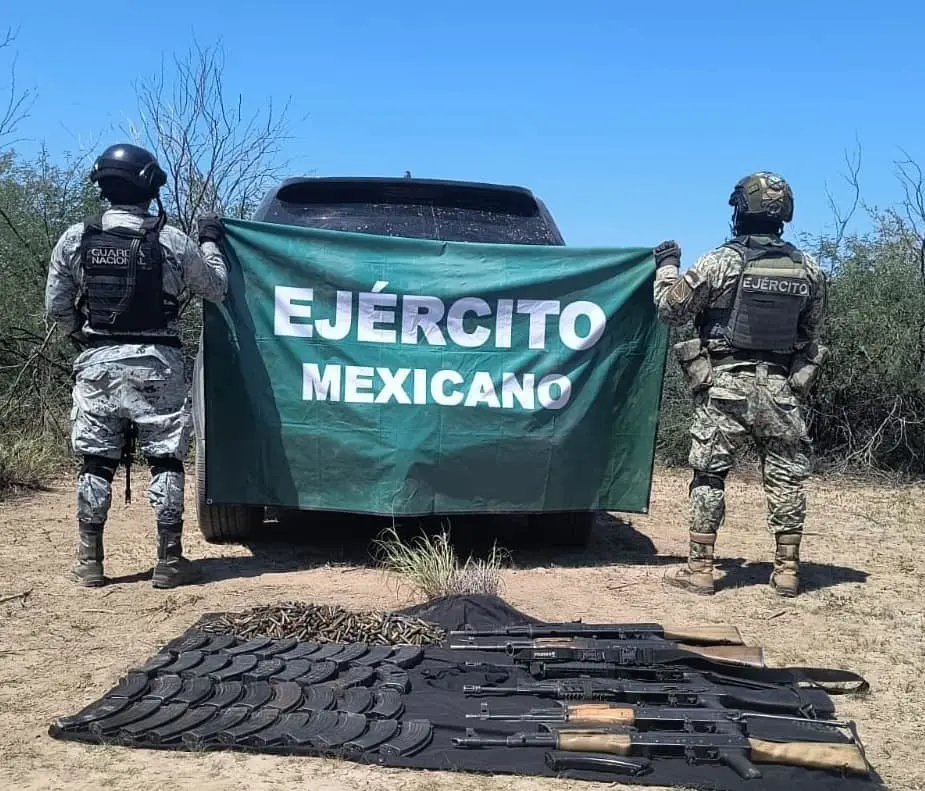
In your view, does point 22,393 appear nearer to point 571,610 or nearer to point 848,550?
point 571,610

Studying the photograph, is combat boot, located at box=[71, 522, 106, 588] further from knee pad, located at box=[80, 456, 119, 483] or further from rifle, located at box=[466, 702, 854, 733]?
rifle, located at box=[466, 702, 854, 733]

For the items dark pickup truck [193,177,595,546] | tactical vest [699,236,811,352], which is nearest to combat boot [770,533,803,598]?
tactical vest [699,236,811,352]

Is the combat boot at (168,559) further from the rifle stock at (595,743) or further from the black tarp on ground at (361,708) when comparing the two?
the rifle stock at (595,743)

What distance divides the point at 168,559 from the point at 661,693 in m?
2.73

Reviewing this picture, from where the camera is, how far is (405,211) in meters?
5.94

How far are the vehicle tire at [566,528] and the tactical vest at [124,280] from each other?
103 inches

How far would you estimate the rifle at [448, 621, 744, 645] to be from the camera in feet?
13.7

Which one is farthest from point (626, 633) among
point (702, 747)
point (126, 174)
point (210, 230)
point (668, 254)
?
point (126, 174)

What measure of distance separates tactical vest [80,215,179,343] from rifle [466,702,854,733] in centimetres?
272

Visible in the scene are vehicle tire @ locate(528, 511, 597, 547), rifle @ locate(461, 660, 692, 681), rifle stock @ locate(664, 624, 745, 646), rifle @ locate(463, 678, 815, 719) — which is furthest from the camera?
vehicle tire @ locate(528, 511, 597, 547)

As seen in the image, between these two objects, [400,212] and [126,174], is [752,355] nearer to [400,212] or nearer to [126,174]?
[400,212]

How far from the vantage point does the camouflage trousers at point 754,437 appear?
5.25 meters


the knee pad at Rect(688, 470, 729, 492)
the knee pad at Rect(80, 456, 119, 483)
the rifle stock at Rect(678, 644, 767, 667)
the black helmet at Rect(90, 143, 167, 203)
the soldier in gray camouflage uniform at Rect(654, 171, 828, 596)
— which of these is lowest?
the rifle stock at Rect(678, 644, 767, 667)

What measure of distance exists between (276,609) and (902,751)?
261cm
